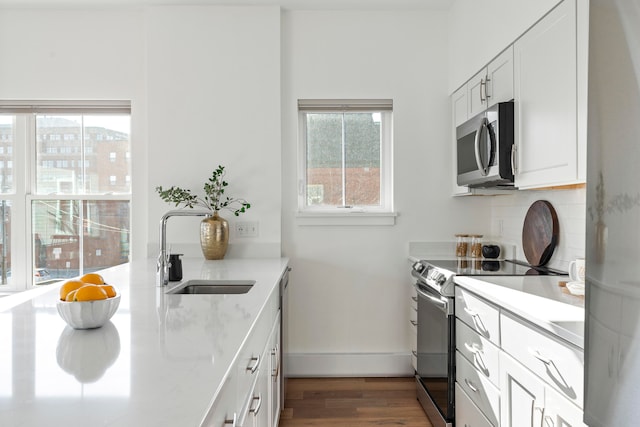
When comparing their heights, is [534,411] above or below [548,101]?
below

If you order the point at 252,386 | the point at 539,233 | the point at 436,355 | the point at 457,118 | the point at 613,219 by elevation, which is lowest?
the point at 436,355

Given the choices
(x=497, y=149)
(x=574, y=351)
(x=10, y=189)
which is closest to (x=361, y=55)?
(x=497, y=149)

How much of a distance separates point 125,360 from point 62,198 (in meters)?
2.65

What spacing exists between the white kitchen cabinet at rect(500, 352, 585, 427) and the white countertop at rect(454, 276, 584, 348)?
0.18 m

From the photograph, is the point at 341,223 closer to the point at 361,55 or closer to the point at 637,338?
the point at 361,55

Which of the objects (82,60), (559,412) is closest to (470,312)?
(559,412)

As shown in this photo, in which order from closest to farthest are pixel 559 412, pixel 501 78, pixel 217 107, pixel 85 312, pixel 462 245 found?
1. pixel 85 312
2. pixel 559 412
3. pixel 501 78
4. pixel 462 245
5. pixel 217 107

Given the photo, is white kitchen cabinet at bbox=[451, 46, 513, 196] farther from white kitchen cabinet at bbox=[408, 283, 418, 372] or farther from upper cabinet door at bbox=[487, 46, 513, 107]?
white kitchen cabinet at bbox=[408, 283, 418, 372]

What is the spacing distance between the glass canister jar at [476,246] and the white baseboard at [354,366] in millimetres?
859

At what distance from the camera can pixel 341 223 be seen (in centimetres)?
308

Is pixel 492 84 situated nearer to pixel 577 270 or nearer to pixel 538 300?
pixel 577 270

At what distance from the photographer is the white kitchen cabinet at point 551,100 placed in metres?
1.59

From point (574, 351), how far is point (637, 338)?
26.7 inches

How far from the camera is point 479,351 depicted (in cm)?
180
